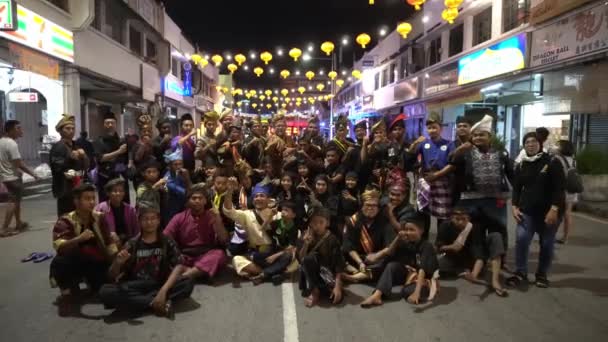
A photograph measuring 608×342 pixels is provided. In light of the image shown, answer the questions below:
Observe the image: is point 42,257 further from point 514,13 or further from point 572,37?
point 514,13

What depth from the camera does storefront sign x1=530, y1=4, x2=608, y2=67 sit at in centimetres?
888

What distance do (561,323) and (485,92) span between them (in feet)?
40.9

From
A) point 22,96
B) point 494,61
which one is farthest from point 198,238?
point 494,61

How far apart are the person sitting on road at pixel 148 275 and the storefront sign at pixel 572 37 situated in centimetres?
945

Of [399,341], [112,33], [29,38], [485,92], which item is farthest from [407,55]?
[399,341]

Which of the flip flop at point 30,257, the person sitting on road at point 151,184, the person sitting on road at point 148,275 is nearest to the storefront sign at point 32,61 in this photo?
the flip flop at point 30,257

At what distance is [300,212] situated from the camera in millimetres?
5406

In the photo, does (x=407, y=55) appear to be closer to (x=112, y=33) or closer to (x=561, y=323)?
(x=112, y=33)

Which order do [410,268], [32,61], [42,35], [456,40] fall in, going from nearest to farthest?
[410,268], [32,61], [42,35], [456,40]

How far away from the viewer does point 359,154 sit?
6.05 m

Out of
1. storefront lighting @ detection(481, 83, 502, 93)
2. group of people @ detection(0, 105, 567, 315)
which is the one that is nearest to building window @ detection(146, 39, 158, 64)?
storefront lighting @ detection(481, 83, 502, 93)

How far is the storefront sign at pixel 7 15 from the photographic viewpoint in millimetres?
8555

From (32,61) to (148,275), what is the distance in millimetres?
8654

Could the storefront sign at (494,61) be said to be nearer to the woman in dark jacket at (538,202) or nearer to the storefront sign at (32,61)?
the woman in dark jacket at (538,202)
